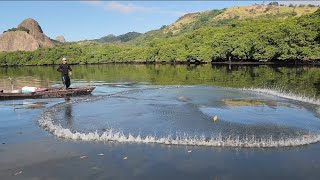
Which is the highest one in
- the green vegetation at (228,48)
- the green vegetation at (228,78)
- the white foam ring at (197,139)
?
the green vegetation at (228,48)

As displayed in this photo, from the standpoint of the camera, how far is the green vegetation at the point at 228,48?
83125 mm

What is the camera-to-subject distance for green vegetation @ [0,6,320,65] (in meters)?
83.1

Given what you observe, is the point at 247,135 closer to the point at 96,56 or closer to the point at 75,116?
the point at 75,116

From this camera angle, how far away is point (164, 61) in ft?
458

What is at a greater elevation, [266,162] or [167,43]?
[167,43]

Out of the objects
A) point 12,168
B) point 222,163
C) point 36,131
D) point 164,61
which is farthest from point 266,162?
point 164,61

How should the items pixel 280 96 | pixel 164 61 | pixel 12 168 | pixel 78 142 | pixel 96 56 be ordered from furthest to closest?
pixel 96 56 < pixel 164 61 < pixel 280 96 < pixel 78 142 < pixel 12 168

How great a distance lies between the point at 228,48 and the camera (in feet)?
338

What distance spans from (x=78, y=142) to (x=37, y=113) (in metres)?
7.70

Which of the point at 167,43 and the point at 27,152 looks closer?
the point at 27,152

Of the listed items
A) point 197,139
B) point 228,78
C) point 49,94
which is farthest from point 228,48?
point 197,139

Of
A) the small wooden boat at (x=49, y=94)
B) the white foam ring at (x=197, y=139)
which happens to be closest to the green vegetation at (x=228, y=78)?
the small wooden boat at (x=49, y=94)

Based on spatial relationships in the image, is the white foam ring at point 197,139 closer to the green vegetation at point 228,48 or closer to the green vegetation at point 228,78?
the green vegetation at point 228,78

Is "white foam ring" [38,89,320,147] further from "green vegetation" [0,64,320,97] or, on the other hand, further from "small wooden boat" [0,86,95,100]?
"green vegetation" [0,64,320,97]
